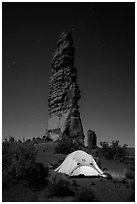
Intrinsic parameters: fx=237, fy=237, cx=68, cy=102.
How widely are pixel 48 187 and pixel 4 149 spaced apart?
4950mm

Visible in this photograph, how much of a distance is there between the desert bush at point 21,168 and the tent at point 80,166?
11.5 ft

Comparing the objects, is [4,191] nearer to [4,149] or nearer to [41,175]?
[41,175]

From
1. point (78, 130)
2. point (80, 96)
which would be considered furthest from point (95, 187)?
point (80, 96)

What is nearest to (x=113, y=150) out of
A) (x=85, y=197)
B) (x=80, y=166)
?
(x=80, y=166)

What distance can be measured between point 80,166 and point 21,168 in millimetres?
5250

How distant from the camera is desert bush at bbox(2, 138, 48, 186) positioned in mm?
13291

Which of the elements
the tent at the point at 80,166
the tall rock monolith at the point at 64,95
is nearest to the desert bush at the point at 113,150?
the tall rock monolith at the point at 64,95

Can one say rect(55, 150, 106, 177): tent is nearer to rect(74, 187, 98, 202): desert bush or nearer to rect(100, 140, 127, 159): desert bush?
rect(74, 187, 98, 202): desert bush

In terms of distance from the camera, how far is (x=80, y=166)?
1747 centimetres

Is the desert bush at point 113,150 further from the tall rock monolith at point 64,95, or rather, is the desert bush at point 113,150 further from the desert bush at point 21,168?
the desert bush at point 21,168

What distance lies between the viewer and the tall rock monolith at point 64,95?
40.6m

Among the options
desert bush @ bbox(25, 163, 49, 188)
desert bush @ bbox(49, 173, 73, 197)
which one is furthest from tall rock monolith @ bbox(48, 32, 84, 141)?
desert bush @ bbox(49, 173, 73, 197)

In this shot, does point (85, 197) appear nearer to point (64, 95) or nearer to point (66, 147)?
point (66, 147)

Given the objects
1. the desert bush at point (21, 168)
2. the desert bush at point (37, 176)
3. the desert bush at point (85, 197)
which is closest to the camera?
the desert bush at point (85, 197)
